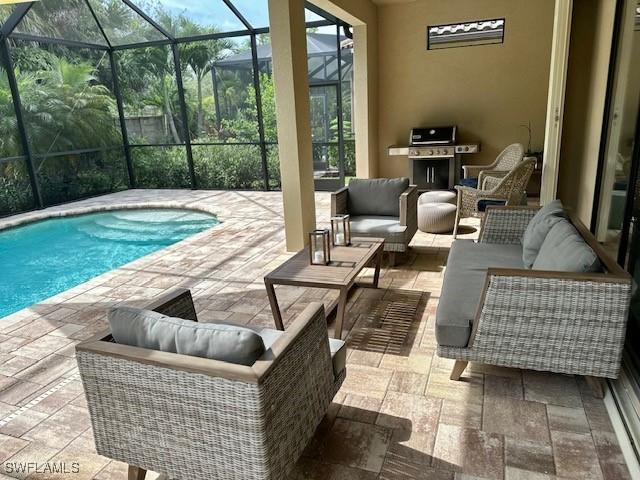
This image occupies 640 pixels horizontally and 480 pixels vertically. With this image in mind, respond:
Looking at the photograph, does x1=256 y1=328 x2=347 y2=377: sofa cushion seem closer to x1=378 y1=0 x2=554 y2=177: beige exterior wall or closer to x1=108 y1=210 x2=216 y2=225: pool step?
x1=108 y1=210 x2=216 y2=225: pool step

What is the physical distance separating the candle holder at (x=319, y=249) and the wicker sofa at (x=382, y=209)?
1.01 meters

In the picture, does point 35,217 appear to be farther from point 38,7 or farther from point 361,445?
point 361,445

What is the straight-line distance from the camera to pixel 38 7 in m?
7.77

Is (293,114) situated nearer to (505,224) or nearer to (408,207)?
(408,207)

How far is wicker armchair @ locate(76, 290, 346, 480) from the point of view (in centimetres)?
145

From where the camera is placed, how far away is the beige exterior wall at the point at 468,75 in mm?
6742

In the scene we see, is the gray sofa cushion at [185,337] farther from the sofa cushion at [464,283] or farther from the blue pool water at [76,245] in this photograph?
the blue pool water at [76,245]

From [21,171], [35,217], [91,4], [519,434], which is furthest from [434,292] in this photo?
[91,4]

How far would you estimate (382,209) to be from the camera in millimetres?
4477

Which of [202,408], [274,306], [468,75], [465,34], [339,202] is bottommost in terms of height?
[274,306]

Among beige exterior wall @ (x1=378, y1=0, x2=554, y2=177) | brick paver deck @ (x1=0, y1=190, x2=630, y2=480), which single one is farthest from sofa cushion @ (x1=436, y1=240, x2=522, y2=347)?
beige exterior wall @ (x1=378, y1=0, x2=554, y2=177)

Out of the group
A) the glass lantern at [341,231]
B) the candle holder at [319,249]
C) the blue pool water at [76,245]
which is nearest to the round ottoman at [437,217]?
the glass lantern at [341,231]

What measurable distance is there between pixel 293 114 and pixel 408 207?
1.50 metres

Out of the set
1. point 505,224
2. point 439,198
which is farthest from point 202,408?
point 439,198
